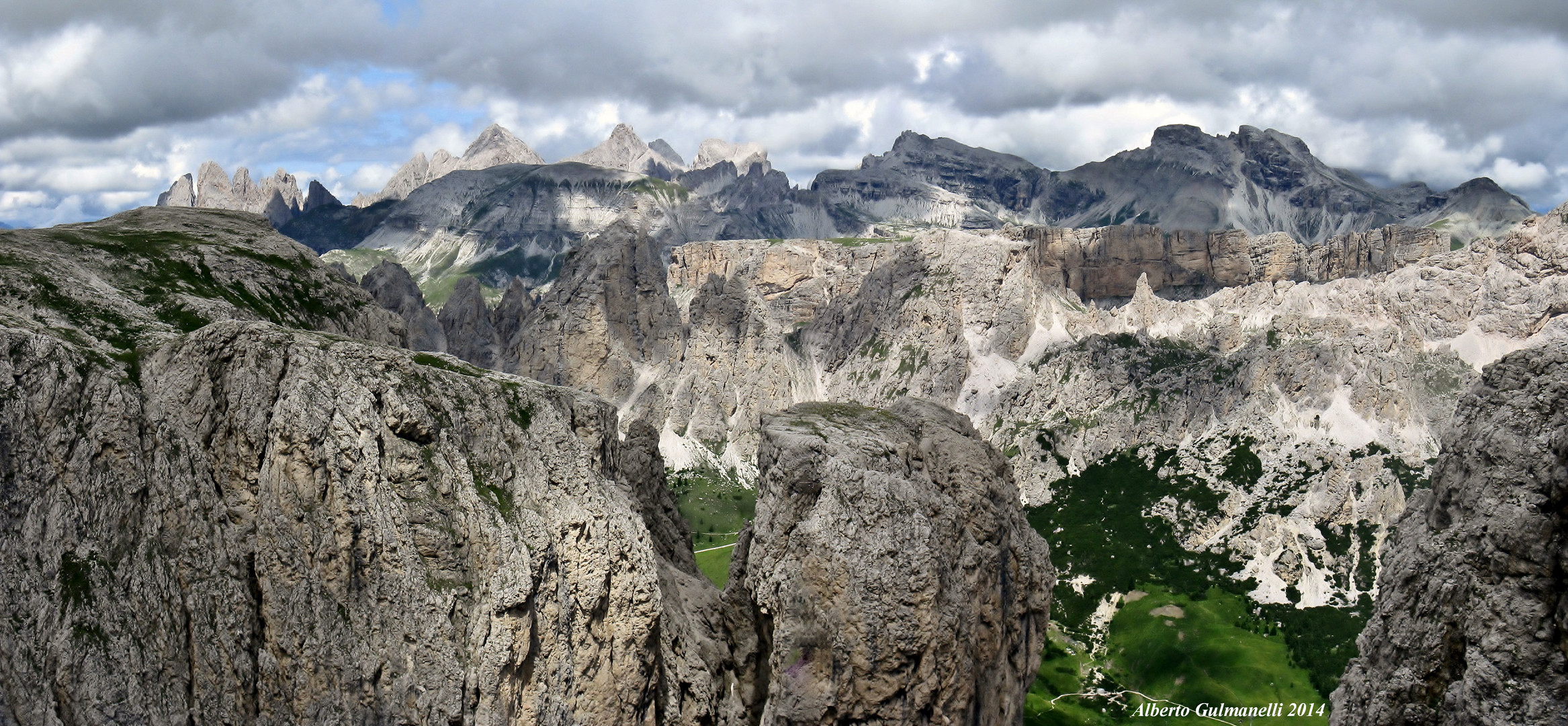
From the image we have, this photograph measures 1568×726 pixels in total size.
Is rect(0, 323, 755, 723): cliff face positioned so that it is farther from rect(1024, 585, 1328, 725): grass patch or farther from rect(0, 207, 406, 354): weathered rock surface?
rect(1024, 585, 1328, 725): grass patch

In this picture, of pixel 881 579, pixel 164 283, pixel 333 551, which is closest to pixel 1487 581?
pixel 881 579

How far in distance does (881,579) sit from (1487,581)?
24.3 metres

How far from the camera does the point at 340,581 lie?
51281mm

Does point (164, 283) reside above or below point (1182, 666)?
above

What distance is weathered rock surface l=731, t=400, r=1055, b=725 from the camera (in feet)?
165

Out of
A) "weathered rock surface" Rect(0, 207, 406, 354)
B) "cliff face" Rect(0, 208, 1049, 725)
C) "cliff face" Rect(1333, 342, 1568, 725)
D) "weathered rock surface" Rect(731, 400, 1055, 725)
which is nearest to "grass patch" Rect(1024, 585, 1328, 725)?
"weathered rock surface" Rect(731, 400, 1055, 725)

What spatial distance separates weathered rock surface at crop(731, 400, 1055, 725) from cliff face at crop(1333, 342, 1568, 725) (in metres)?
17.6

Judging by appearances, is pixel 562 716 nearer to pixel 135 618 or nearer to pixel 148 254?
pixel 135 618

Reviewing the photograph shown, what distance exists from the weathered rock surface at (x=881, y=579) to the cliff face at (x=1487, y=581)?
17.6m

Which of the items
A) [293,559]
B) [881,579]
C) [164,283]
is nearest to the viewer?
[881,579]

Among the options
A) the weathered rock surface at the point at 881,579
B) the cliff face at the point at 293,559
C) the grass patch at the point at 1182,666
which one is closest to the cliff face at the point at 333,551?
the cliff face at the point at 293,559

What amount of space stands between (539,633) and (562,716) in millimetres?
4317

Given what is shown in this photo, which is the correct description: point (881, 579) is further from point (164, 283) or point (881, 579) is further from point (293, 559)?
point (164, 283)

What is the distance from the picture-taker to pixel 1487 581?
3784 centimetres
